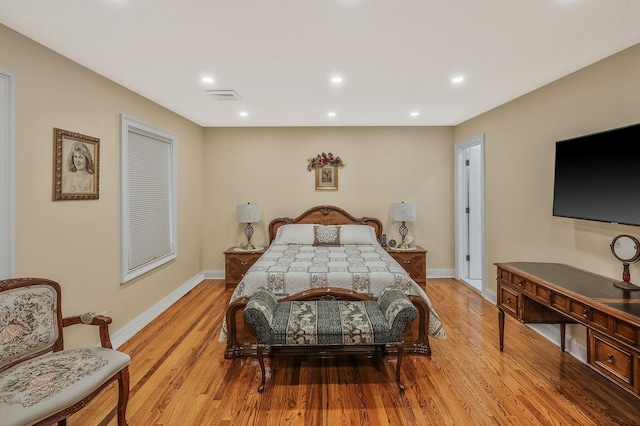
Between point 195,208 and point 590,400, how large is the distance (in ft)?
16.3

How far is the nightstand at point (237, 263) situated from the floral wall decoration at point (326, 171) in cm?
150

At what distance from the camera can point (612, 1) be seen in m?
1.82

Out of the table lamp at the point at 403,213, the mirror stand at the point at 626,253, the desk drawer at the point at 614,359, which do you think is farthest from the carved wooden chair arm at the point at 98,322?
the table lamp at the point at 403,213

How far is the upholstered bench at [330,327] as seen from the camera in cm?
231

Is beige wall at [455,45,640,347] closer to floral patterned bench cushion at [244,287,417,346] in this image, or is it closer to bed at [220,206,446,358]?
bed at [220,206,446,358]

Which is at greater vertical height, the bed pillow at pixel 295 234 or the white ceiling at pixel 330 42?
the white ceiling at pixel 330 42

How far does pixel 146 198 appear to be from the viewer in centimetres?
372

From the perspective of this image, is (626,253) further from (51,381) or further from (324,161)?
(324,161)

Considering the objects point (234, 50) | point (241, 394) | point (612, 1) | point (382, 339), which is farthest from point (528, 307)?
point (234, 50)

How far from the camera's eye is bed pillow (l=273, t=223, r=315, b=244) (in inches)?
184

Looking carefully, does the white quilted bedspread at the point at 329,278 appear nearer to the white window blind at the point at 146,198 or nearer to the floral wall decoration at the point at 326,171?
the white window blind at the point at 146,198

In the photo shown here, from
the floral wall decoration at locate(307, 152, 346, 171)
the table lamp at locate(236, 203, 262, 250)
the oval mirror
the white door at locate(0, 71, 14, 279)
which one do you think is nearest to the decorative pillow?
the table lamp at locate(236, 203, 262, 250)

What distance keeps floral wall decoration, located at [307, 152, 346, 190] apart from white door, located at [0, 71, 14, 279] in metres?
3.69

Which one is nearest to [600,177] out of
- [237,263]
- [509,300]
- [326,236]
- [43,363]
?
[509,300]
